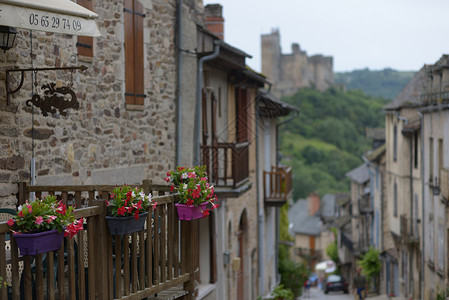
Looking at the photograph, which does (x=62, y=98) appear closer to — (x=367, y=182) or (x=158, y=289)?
(x=158, y=289)

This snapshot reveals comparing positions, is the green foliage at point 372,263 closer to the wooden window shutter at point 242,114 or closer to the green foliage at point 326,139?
the wooden window shutter at point 242,114

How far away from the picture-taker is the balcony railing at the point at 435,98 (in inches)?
791

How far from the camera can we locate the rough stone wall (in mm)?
7133

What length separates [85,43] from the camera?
862 centimetres

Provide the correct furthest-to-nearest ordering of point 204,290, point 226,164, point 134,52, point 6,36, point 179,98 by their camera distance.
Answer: point 204,290
point 226,164
point 179,98
point 134,52
point 6,36

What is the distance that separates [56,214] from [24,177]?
8.00 ft

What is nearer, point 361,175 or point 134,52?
point 134,52

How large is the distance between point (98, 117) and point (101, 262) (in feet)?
11.4

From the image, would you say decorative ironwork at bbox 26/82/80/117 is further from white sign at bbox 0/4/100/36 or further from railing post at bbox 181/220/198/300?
railing post at bbox 181/220/198/300

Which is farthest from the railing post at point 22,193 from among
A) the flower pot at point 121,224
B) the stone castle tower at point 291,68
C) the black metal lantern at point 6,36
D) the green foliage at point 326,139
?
the stone castle tower at point 291,68

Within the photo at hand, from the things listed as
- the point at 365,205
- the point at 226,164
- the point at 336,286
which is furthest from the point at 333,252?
the point at 226,164

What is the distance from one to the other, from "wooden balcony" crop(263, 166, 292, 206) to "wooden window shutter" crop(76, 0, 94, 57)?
40.0 ft

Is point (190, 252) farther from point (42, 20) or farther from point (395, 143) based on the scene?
point (395, 143)

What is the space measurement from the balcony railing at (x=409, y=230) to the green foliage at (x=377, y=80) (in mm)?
105496
